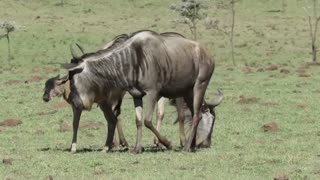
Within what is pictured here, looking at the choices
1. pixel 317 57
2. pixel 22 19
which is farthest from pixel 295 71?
pixel 22 19

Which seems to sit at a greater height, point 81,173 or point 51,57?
point 81,173

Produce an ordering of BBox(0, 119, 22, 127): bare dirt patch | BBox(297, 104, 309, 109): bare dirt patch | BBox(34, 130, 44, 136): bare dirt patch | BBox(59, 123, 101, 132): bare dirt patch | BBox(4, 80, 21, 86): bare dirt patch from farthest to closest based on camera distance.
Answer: BBox(4, 80, 21, 86): bare dirt patch → BBox(297, 104, 309, 109): bare dirt patch → BBox(0, 119, 22, 127): bare dirt patch → BBox(59, 123, 101, 132): bare dirt patch → BBox(34, 130, 44, 136): bare dirt patch

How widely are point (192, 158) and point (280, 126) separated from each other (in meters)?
7.01

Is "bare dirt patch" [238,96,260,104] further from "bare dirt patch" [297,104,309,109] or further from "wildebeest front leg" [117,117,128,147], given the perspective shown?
"wildebeest front leg" [117,117,128,147]

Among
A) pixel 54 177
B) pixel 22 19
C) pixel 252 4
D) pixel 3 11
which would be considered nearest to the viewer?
pixel 54 177

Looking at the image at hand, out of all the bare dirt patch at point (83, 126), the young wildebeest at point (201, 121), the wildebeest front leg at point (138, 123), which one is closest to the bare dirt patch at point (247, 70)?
the bare dirt patch at point (83, 126)

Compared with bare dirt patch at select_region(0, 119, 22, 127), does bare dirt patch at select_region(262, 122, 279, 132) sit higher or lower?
higher

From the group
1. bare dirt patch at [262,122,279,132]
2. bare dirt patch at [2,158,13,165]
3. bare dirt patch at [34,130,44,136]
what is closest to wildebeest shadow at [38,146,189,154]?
bare dirt patch at [2,158,13,165]

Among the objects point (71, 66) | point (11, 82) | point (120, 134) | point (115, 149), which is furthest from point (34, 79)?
point (71, 66)

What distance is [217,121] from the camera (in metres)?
20.7

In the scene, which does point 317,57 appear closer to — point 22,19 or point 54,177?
point 22,19

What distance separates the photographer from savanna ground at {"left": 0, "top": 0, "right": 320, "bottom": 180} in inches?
458

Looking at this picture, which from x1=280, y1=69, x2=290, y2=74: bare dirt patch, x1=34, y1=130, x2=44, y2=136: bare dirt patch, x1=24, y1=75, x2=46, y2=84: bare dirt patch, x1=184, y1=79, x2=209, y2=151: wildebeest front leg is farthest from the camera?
x1=280, y1=69, x2=290, y2=74: bare dirt patch

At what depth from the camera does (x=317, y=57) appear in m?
50.2
